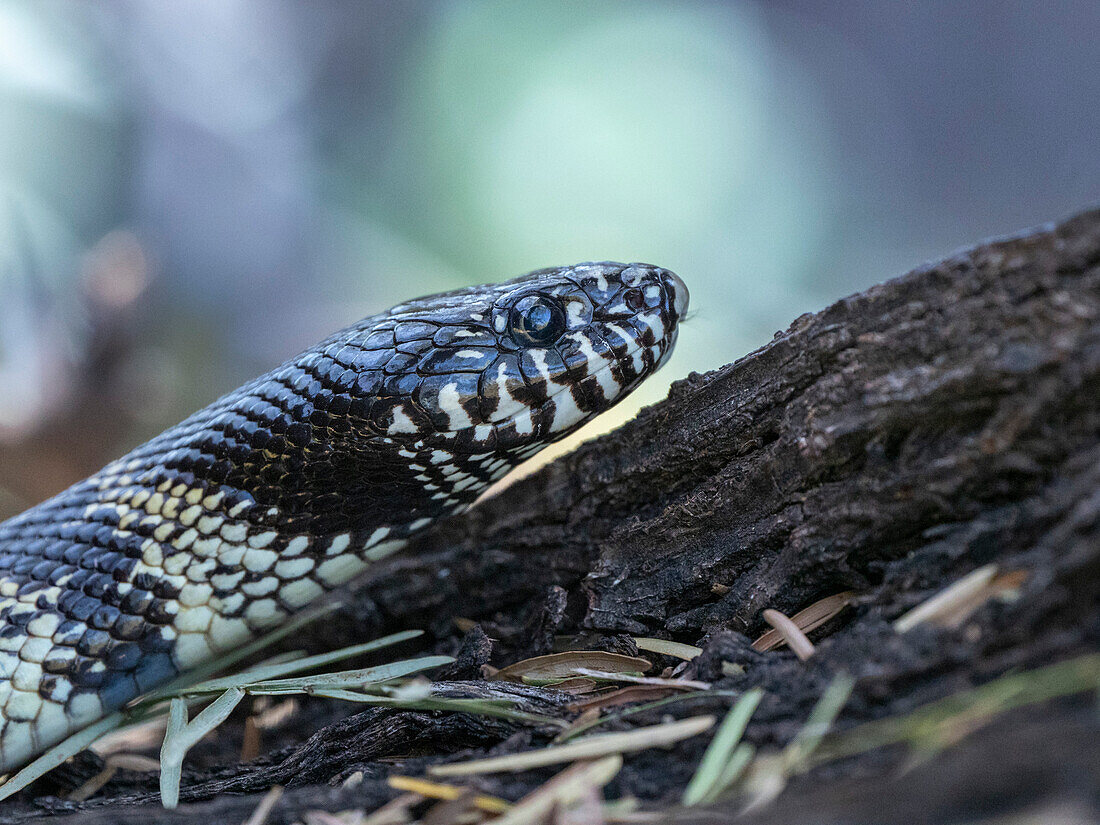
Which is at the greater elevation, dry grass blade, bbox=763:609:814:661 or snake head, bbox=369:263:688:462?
snake head, bbox=369:263:688:462

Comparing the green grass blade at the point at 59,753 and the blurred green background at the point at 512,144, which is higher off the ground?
the blurred green background at the point at 512,144

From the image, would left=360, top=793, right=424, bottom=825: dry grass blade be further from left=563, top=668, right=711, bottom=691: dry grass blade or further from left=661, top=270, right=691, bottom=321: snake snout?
left=661, top=270, right=691, bottom=321: snake snout

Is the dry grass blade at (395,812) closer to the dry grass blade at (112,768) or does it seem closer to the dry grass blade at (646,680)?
the dry grass blade at (646,680)

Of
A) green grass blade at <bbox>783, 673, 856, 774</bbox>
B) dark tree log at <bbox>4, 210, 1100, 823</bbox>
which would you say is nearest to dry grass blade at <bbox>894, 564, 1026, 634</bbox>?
dark tree log at <bbox>4, 210, 1100, 823</bbox>

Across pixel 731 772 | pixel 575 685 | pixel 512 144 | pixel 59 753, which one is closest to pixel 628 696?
pixel 575 685

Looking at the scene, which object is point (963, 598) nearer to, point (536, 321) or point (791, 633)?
point (791, 633)

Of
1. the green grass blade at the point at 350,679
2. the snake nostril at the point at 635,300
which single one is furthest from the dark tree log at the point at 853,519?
the snake nostril at the point at 635,300
